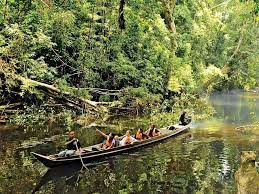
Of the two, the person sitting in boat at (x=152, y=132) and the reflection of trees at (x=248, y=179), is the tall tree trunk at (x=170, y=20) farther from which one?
the reflection of trees at (x=248, y=179)

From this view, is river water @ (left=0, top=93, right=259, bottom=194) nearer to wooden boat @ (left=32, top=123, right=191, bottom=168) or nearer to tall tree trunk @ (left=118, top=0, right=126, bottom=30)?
wooden boat @ (left=32, top=123, right=191, bottom=168)

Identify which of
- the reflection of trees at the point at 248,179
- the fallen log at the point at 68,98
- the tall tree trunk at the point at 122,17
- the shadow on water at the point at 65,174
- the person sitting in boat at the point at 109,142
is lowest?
the shadow on water at the point at 65,174

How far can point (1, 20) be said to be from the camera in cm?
2948

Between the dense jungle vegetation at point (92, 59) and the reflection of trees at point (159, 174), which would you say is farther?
the dense jungle vegetation at point (92, 59)

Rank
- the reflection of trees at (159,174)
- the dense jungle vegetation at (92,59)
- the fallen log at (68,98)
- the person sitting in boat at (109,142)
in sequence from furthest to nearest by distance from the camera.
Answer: the fallen log at (68,98)
the dense jungle vegetation at (92,59)
the person sitting in boat at (109,142)
the reflection of trees at (159,174)

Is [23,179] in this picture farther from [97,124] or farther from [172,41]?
[172,41]

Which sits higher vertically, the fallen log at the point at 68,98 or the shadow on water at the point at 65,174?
the fallen log at the point at 68,98

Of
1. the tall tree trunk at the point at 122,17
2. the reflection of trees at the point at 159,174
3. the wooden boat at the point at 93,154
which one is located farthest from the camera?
the tall tree trunk at the point at 122,17

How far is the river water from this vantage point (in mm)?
14734

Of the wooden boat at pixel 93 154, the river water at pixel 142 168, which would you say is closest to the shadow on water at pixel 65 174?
the river water at pixel 142 168

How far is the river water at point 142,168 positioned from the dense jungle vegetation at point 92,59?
474cm

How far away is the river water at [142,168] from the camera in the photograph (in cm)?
1473

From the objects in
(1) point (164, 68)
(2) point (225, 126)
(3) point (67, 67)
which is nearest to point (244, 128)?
(2) point (225, 126)

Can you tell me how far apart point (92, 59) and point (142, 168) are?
1760cm
